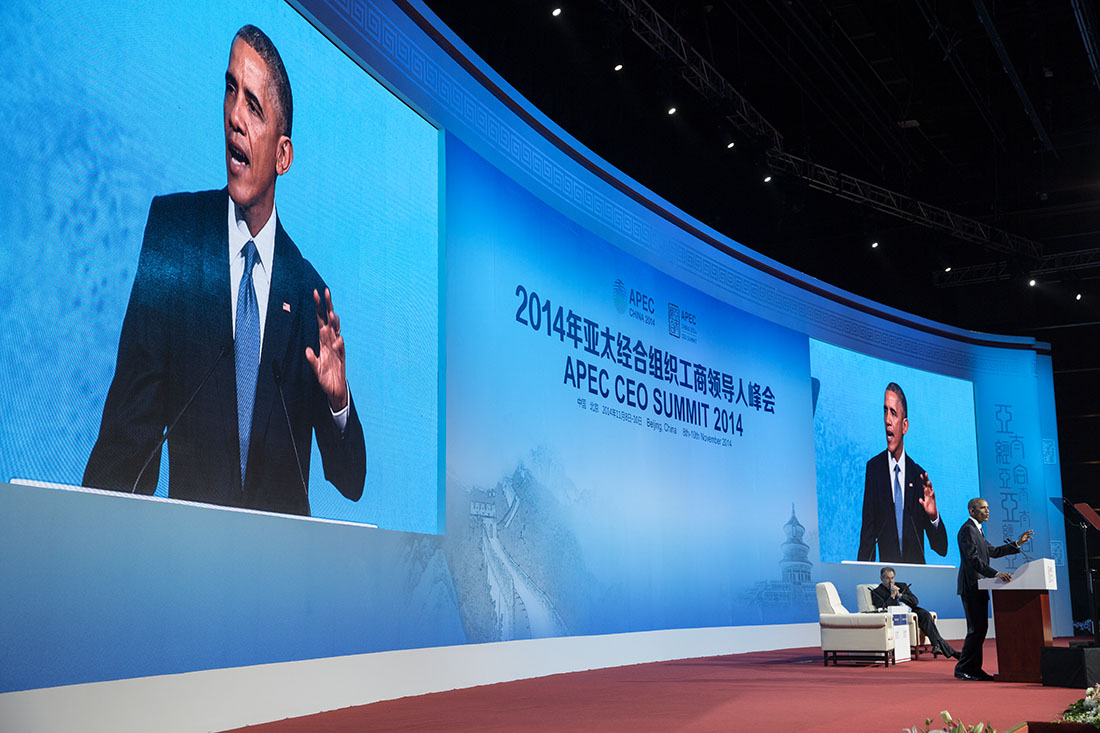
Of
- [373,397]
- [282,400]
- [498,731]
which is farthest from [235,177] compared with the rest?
[498,731]

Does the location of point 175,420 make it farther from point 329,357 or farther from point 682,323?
point 682,323

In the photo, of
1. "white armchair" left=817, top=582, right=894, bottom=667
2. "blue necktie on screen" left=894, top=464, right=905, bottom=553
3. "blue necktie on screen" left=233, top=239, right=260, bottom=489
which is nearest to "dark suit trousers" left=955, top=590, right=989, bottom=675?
"white armchair" left=817, top=582, right=894, bottom=667

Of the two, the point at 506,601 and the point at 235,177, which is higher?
the point at 235,177

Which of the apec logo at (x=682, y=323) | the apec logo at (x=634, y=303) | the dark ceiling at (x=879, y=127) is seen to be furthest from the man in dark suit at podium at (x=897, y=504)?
the apec logo at (x=634, y=303)

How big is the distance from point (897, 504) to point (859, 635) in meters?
6.13

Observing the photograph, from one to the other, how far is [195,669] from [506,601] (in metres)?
3.58

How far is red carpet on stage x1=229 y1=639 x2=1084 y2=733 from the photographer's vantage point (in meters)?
5.25

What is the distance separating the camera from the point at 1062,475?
1859cm

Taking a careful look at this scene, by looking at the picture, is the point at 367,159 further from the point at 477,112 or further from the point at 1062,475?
the point at 1062,475

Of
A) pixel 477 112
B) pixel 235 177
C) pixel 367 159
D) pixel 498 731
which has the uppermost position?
pixel 477 112

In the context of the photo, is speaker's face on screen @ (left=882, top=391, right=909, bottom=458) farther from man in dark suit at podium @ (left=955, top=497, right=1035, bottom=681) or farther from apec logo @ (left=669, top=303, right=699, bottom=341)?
man in dark suit at podium @ (left=955, top=497, right=1035, bottom=681)

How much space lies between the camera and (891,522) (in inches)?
608

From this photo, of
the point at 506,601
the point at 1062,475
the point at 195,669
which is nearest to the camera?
the point at 195,669

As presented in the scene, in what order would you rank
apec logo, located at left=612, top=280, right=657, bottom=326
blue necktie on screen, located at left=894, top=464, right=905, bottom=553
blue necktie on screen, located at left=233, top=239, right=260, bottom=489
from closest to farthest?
blue necktie on screen, located at left=233, top=239, right=260, bottom=489 → apec logo, located at left=612, top=280, right=657, bottom=326 → blue necktie on screen, located at left=894, top=464, right=905, bottom=553
